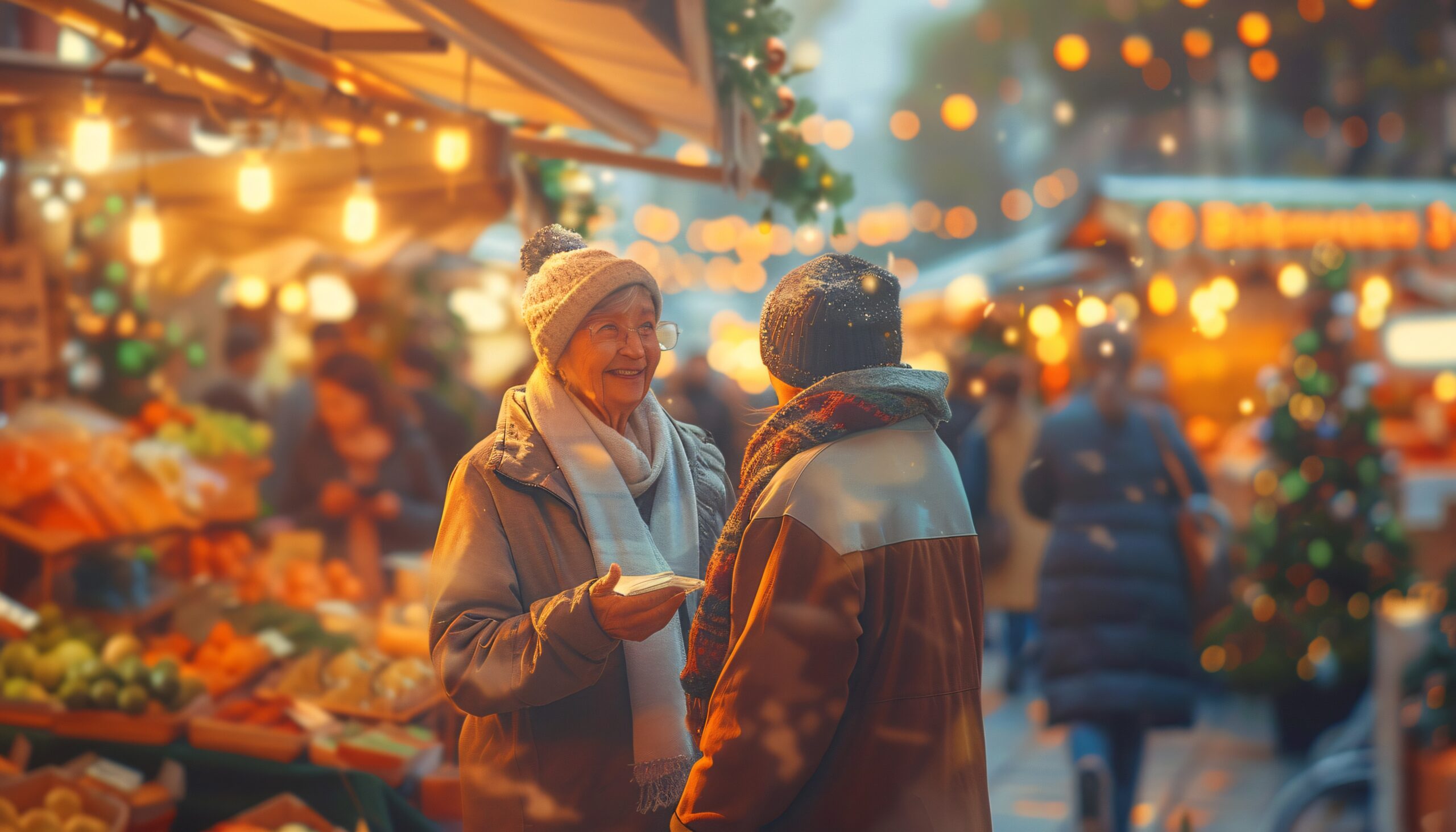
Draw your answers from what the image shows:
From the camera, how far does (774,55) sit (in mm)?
3215

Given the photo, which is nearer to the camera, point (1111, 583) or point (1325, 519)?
point (1111, 583)

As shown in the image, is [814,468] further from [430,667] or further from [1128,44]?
[1128,44]

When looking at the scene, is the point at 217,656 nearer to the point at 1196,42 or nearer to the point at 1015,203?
the point at 1196,42

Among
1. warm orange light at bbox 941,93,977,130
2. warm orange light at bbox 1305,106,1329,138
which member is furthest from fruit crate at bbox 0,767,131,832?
warm orange light at bbox 1305,106,1329,138

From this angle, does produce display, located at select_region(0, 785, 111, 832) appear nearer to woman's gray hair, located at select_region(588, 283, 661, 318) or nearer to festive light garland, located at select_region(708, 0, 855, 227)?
woman's gray hair, located at select_region(588, 283, 661, 318)

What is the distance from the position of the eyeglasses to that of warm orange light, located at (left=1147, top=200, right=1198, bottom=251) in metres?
9.30

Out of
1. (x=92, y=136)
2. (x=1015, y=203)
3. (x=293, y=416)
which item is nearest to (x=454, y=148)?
(x=92, y=136)

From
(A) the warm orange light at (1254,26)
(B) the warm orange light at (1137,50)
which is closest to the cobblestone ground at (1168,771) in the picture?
(A) the warm orange light at (1254,26)

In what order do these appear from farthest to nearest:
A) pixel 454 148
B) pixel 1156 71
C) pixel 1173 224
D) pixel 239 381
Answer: pixel 1156 71, pixel 1173 224, pixel 239 381, pixel 454 148

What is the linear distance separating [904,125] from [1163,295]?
8.12 meters

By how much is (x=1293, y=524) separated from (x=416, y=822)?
5241 millimetres

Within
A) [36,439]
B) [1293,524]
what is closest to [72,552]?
[36,439]

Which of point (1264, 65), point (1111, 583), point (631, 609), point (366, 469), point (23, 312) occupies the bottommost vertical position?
point (1111, 583)

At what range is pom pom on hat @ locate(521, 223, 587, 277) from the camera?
2.12 metres
